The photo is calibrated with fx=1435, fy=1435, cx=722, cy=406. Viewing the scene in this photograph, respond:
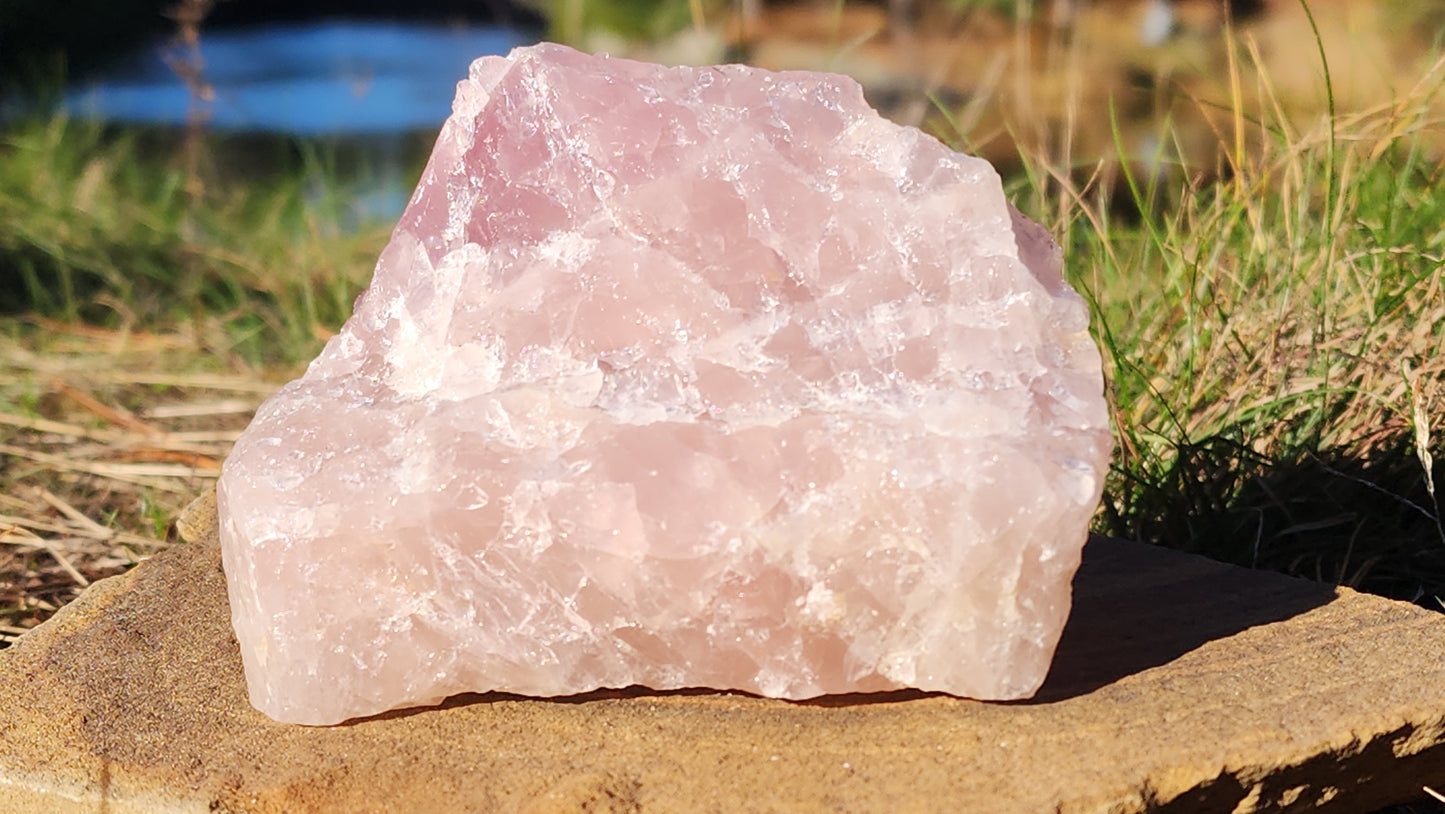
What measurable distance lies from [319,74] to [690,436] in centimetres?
1831

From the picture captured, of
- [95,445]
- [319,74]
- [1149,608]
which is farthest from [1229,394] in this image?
[319,74]

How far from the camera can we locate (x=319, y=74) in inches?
727

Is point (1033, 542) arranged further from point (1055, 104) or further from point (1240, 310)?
point (1055, 104)

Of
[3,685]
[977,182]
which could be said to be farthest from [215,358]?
[977,182]

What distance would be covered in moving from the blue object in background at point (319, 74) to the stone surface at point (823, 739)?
37.5ft

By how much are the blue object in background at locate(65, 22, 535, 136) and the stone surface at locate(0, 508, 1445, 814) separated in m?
11.4

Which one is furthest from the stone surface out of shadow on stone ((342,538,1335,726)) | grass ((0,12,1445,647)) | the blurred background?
the blurred background

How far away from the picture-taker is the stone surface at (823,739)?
4.29 ft

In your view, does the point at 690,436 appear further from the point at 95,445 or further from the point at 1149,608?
the point at 95,445

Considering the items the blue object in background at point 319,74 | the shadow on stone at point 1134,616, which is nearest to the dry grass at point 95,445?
the shadow on stone at point 1134,616

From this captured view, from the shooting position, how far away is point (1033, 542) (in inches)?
54.1

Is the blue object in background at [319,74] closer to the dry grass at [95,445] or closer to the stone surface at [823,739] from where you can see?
the dry grass at [95,445]

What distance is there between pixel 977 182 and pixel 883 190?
0.10 meters

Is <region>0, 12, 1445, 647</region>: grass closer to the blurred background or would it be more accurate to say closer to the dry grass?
the dry grass
